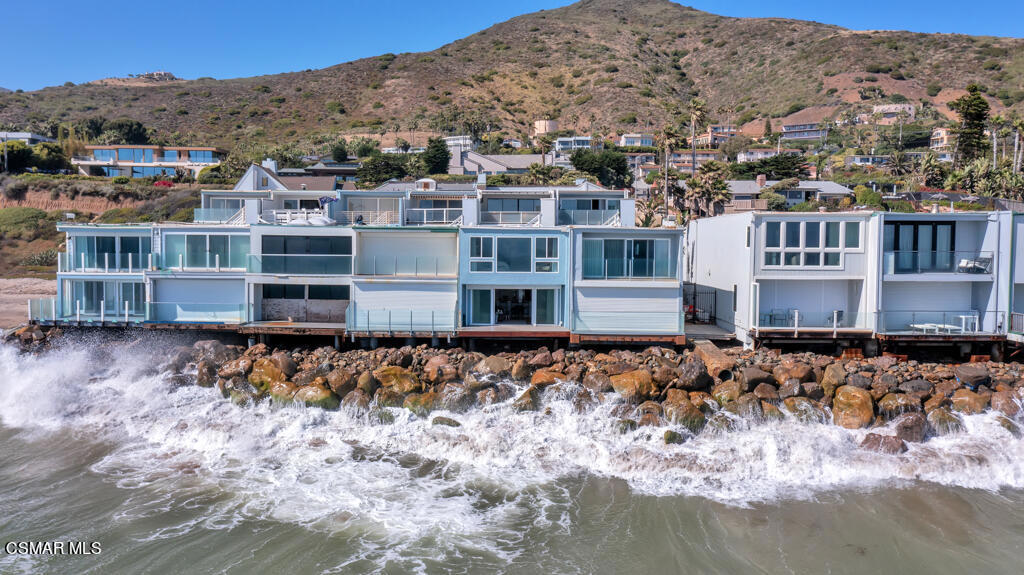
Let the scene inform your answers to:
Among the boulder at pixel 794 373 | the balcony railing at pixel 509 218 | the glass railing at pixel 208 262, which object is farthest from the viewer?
the balcony railing at pixel 509 218

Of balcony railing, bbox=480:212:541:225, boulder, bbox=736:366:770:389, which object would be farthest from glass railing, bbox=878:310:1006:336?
balcony railing, bbox=480:212:541:225

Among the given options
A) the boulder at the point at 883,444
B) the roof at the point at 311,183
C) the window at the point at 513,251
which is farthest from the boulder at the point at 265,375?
the boulder at the point at 883,444

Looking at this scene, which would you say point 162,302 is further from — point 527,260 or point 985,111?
point 985,111

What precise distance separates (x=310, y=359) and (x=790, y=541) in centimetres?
1641

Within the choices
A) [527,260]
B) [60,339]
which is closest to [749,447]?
→ [527,260]

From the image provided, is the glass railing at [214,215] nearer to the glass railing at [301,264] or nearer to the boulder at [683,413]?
the glass railing at [301,264]

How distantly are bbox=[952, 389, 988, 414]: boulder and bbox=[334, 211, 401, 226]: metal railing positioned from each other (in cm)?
2091

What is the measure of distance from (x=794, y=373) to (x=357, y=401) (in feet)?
46.3

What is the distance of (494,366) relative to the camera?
70.3 feet

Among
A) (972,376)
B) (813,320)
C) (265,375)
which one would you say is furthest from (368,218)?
(972,376)

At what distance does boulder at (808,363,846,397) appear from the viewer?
19.8 metres

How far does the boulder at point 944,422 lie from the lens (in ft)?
59.9

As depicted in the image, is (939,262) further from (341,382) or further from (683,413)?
(341,382)

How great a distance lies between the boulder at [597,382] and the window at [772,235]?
834 cm
